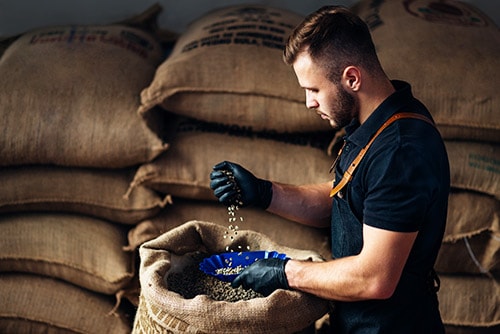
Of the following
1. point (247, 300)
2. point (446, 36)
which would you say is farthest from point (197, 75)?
point (247, 300)

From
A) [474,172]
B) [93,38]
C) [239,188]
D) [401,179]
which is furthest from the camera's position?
[93,38]

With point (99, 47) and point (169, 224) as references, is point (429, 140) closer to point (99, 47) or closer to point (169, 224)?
point (169, 224)

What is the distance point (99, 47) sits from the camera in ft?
7.23

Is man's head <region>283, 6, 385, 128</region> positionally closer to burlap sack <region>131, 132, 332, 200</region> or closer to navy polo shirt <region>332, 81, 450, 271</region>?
navy polo shirt <region>332, 81, 450, 271</region>

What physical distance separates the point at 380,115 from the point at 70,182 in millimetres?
1154

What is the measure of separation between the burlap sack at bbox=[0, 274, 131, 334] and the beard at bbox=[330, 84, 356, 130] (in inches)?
46.6

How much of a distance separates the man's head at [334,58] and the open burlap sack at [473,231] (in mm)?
850

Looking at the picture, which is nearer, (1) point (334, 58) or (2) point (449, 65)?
(1) point (334, 58)

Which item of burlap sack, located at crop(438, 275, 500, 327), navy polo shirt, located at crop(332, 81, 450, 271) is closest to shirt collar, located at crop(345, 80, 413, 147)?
navy polo shirt, located at crop(332, 81, 450, 271)

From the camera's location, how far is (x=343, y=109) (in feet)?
4.17

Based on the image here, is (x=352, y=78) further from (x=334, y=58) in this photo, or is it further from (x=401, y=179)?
(x=401, y=179)

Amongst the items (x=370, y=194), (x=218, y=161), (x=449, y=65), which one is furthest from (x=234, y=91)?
(x=370, y=194)

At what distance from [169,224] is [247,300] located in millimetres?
882

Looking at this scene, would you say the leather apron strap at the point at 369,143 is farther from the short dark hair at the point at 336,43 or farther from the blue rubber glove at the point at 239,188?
the blue rubber glove at the point at 239,188
